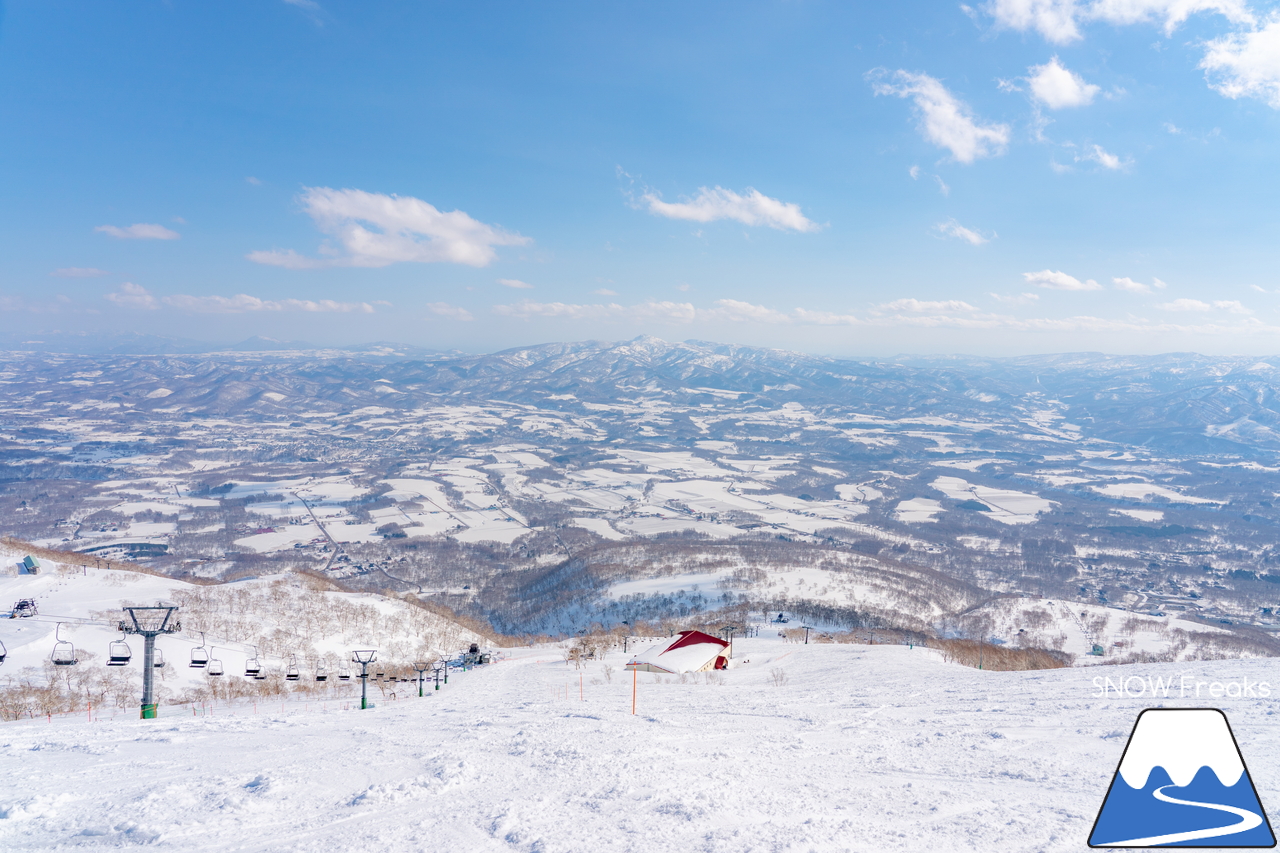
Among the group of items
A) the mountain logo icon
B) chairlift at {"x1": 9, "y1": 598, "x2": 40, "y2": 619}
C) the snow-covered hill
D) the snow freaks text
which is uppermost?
the mountain logo icon

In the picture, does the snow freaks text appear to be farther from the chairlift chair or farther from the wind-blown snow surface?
the chairlift chair

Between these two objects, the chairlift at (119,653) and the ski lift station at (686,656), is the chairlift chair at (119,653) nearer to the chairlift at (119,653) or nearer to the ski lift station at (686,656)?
the chairlift at (119,653)

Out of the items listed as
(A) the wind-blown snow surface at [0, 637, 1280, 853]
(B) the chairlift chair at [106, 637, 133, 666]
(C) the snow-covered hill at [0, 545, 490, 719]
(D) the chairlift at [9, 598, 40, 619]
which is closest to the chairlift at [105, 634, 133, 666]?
(B) the chairlift chair at [106, 637, 133, 666]

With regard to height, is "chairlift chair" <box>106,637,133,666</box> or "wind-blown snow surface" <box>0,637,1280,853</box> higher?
"wind-blown snow surface" <box>0,637,1280,853</box>

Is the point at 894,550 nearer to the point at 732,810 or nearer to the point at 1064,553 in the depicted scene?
the point at 1064,553

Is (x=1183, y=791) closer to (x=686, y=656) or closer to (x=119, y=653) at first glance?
(x=686, y=656)

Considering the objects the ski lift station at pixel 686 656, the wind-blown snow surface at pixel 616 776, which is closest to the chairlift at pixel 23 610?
the wind-blown snow surface at pixel 616 776
